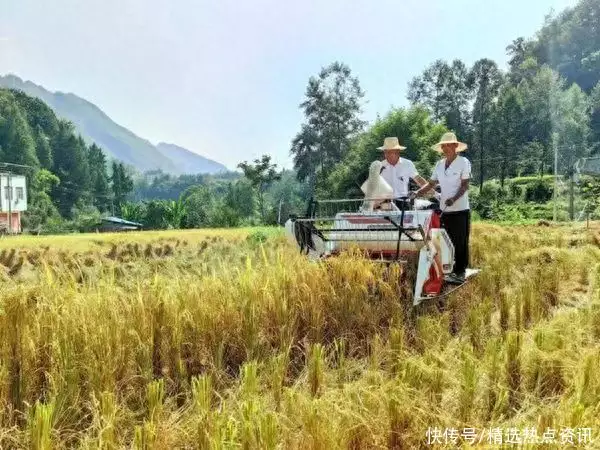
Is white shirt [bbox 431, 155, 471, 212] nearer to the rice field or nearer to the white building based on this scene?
the rice field

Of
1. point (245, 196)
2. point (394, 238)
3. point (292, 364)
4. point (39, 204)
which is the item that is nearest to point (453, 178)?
point (394, 238)

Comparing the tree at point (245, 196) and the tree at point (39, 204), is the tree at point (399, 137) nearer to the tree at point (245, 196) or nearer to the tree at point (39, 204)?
the tree at point (245, 196)

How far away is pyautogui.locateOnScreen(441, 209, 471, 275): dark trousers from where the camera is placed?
23.2 feet

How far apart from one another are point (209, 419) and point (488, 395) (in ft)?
5.51

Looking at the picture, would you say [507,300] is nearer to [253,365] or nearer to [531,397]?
[531,397]

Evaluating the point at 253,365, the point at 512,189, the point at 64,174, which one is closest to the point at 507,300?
the point at 253,365

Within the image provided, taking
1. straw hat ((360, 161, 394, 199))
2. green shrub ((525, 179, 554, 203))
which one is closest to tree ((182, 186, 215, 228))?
green shrub ((525, 179, 554, 203))

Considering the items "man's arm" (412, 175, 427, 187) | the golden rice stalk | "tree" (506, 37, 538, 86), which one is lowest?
the golden rice stalk

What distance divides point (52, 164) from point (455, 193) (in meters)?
102

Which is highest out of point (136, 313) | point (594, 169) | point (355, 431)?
point (594, 169)

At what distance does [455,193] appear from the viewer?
6.91m

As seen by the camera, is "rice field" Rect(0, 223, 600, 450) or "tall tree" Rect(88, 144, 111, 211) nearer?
"rice field" Rect(0, 223, 600, 450)

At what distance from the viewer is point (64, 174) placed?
9969 centimetres

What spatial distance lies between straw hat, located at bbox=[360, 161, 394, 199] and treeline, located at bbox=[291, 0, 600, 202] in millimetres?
36076
